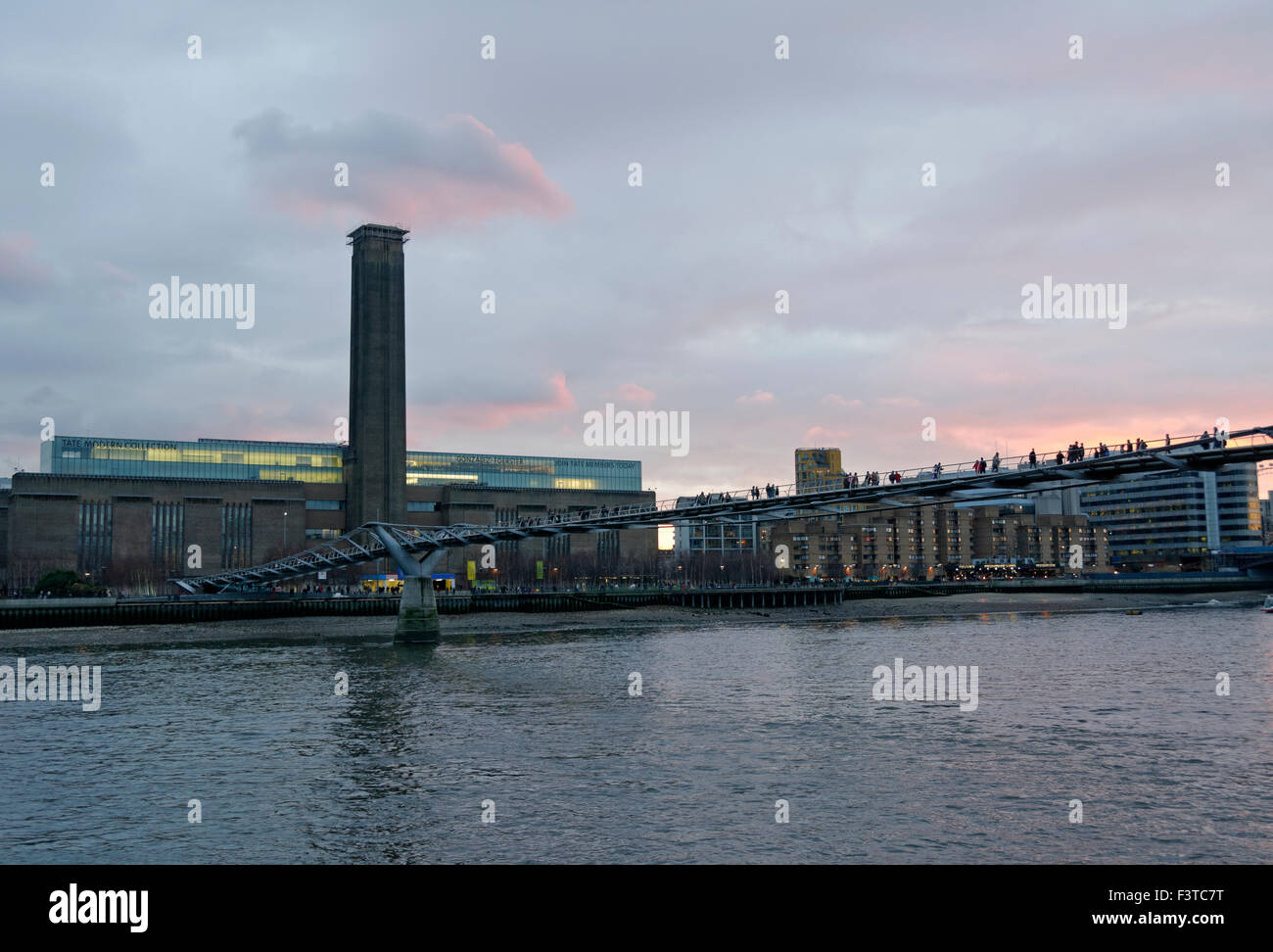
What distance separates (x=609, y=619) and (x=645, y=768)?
3071 inches

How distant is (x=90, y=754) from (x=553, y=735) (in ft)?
41.7

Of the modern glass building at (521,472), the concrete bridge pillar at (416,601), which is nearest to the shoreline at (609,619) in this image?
the concrete bridge pillar at (416,601)

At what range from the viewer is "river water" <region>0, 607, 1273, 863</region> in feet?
64.7

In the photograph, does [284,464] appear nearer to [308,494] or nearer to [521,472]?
[308,494]

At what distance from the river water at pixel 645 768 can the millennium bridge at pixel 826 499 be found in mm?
7656

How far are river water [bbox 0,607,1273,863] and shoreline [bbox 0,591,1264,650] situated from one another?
28663 millimetres

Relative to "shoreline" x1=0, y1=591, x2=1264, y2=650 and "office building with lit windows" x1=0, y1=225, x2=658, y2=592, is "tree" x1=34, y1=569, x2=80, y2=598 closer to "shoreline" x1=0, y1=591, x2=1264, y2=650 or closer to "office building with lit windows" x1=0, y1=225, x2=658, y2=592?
"office building with lit windows" x1=0, y1=225, x2=658, y2=592

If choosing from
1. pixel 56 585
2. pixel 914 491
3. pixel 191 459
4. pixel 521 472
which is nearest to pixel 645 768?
pixel 914 491

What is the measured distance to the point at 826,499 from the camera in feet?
149

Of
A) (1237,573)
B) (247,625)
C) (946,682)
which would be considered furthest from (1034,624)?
(1237,573)

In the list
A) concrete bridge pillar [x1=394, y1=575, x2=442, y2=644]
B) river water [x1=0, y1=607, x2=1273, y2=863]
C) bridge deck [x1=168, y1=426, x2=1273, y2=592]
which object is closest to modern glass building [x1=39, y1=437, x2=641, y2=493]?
bridge deck [x1=168, y1=426, x2=1273, y2=592]
